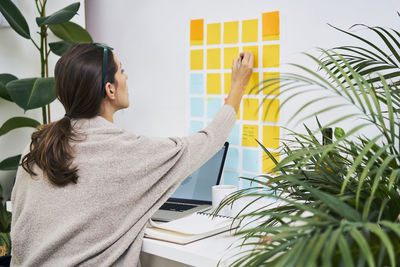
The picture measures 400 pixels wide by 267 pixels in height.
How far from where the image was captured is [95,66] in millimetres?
1262

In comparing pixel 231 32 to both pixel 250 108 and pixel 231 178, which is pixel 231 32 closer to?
pixel 250 108

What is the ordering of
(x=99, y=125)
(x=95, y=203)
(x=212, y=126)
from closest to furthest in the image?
(x=95, y=203) < (x=99, y=125) < (x=212, y=126)

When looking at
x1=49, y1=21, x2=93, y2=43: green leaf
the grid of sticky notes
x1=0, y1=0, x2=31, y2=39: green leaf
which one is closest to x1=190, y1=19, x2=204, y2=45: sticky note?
the grid of sticky notes

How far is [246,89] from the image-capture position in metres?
1.72

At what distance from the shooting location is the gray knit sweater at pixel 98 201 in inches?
44.4

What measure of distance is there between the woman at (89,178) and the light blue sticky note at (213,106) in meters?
0.57

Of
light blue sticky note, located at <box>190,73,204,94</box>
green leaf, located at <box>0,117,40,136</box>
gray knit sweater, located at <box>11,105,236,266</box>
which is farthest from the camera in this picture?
light blue sticky note, located at <box>190,73,204,94</box>

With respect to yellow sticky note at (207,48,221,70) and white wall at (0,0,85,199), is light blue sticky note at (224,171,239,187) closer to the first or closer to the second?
yellow sticky note at (207,48,221,70)

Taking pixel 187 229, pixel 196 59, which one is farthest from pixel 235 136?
pixel 187 229

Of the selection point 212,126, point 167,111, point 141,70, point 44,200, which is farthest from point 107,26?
point 44,200

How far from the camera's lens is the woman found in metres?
1.13

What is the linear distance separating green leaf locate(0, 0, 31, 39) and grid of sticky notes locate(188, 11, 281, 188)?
75 cm

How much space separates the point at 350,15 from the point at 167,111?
95 cm

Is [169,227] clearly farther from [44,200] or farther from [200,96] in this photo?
[200,96]
